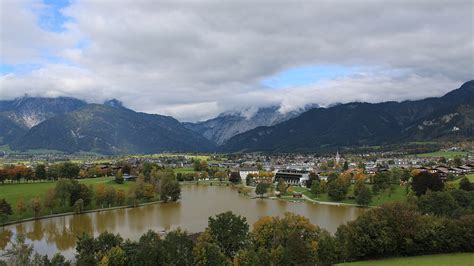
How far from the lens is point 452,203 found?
34.2 meters

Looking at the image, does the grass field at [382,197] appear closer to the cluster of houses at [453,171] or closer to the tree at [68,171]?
the cluster of houses at [453,171]

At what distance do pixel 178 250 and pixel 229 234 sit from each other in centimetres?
395

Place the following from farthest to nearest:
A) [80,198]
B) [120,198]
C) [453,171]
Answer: [453,171] < [120,198] < [80,198]

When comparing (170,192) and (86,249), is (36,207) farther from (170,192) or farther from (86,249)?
(86,249)

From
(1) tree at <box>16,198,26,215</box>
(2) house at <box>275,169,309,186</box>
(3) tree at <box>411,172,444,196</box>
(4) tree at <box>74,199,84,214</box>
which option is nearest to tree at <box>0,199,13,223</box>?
(1) tree at <box>16,198,26,215</box>

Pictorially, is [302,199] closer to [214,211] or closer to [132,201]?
[214,211]

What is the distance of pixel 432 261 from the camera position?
19.2 m

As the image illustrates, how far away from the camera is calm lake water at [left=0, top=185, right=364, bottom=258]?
1396 inches

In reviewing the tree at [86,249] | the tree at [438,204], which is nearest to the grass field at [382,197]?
the tree at [438,204]

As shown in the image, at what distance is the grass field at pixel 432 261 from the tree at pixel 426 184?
90.4 feet

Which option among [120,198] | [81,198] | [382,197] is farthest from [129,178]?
[382,197]

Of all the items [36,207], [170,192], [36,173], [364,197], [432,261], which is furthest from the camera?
[36,173]

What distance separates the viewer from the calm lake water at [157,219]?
1396 inches

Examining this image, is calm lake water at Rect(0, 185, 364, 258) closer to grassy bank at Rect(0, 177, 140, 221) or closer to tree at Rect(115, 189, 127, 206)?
grassy bank at Rect(0, 177, 140, 221)
